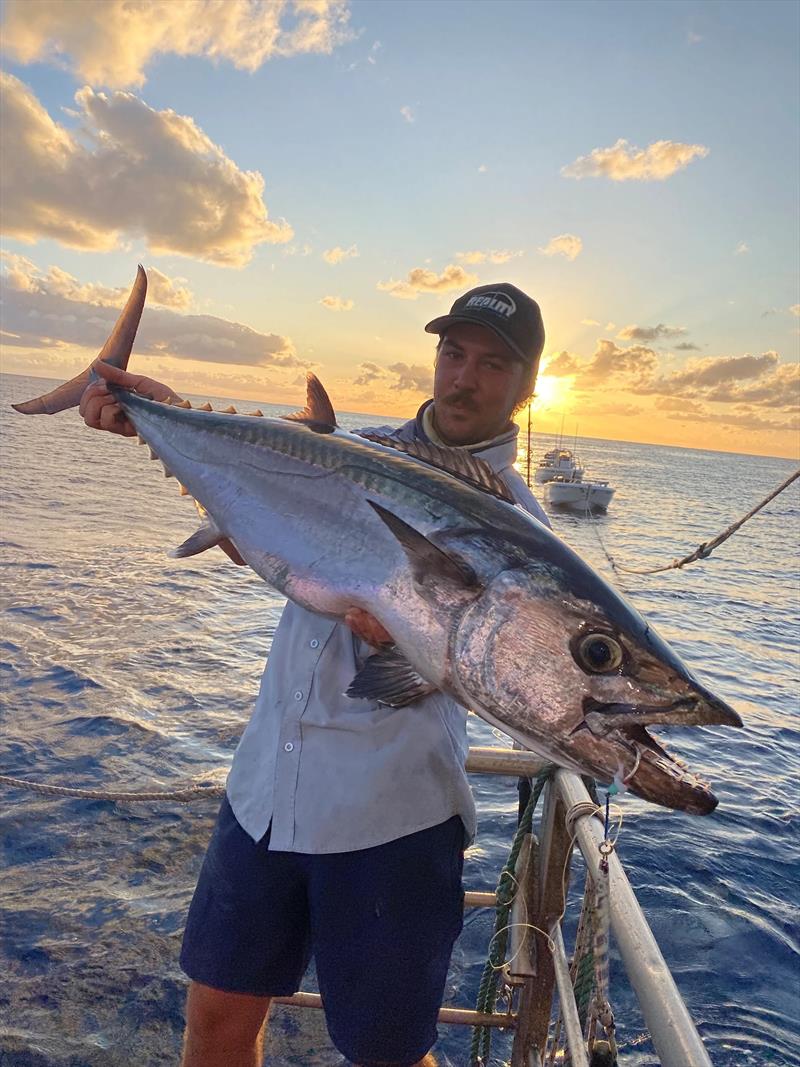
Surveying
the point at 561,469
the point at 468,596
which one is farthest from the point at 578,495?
the point at 468,596

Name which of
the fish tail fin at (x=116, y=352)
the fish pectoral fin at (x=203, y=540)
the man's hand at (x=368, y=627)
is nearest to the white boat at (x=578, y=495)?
the fish tail fin at (x=116, y=352)

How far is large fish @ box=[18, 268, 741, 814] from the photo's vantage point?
189cm

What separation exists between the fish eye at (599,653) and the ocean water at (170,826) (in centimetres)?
340

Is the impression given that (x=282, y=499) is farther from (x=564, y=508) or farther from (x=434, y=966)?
(x=564, y=508)

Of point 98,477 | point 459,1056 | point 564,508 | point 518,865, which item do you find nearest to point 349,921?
point 518,865

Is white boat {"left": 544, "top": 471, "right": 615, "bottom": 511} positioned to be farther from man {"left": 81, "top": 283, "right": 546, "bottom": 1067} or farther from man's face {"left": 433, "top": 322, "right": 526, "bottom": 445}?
man {"left": 81, "top": 283, "right": 546, "bottom": 1067}

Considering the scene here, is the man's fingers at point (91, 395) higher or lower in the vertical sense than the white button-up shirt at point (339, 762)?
higher

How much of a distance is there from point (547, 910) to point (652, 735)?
5.73ft

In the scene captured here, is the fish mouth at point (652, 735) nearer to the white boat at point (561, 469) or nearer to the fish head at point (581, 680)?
the fish head at point (581, 680)

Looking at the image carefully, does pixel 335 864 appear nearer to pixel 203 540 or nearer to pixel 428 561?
pixel 428 561

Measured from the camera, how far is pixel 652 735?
1.88 metres

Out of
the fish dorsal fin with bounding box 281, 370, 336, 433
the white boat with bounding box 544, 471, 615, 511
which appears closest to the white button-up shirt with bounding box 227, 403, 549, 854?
the fish dorsal fin with bounding box 281, 370, 336, 433

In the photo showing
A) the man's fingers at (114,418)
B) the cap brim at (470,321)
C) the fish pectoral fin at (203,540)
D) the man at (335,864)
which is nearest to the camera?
the man at (335,864)

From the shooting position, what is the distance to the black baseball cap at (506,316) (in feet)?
10.2
